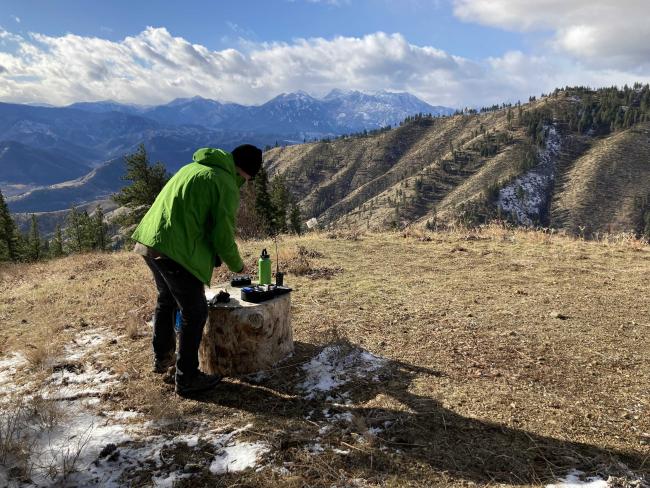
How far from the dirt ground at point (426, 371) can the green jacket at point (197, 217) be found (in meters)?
1.53

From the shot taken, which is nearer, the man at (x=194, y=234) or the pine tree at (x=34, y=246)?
the man at (x=194, y=234)

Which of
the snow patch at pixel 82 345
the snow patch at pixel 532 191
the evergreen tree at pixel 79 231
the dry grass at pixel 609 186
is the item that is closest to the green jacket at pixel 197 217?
the snow patch at pixel 82 345

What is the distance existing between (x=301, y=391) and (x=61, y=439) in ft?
7.30

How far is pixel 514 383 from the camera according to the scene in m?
4.64

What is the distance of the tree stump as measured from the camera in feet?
15.9

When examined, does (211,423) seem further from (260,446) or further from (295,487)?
(295,487)

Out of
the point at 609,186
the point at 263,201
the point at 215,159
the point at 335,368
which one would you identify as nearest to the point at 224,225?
the point at 215,159

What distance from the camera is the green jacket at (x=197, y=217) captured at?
4039mm

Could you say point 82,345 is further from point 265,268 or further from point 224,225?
point 224,225

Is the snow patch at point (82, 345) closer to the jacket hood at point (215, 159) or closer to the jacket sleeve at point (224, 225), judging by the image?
the jacket sleeve at point (224, 225)

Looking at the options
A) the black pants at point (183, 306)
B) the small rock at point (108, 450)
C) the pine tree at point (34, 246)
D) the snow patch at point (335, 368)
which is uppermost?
the black pants at point (183, 306)

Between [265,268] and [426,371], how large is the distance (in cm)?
231

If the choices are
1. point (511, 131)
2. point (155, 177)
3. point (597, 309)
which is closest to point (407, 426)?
point (597, 309)

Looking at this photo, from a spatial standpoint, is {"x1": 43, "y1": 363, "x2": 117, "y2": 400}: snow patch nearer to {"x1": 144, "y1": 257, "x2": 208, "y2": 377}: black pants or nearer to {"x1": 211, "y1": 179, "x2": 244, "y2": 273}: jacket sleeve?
{"x1": 144, "y1": 257, "x2": 208, "y2": 377}: black pants
